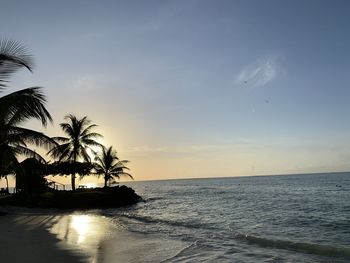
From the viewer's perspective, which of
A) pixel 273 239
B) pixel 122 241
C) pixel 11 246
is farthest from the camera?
pixel 273 239

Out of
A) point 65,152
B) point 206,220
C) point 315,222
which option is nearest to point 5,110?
point 206,220

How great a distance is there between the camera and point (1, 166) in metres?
20.0

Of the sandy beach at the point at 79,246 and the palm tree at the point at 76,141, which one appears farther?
the palm tree at the point at 76,141

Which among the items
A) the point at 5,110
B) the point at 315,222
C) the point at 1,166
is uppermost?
the point at 5,110

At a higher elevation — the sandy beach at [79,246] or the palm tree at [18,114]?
the palm tree at [18,114]

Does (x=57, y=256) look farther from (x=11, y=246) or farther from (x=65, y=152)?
(x=65, y=152)

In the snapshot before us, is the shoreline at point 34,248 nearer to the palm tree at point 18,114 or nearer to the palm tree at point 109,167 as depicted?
the palm tree at point 18,114

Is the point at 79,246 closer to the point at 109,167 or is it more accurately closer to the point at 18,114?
the point at 18,114

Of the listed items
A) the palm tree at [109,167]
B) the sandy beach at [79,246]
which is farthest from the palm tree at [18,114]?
the palm tree at [109,167]

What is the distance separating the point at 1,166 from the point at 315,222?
18.7 metres

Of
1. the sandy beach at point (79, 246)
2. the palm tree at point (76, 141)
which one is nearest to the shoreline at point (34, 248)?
the sandy beach at point (79, 246)

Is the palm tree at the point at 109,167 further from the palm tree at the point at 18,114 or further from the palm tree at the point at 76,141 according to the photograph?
the palm tree at the point at 18,114

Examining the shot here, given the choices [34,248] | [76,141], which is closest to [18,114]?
[34,248]

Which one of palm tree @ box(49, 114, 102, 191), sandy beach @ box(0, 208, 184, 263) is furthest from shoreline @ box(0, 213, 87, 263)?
palm tree @ box(49, 114, 102, 191)
